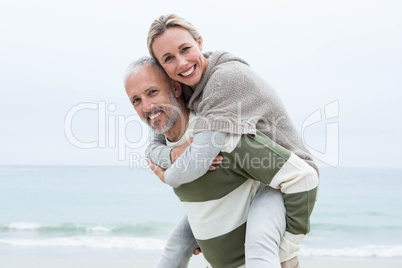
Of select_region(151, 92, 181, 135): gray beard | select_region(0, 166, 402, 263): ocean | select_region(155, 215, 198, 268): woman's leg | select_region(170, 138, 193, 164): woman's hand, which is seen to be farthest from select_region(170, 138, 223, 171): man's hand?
select_region(0, 166, 402, 263): ocean

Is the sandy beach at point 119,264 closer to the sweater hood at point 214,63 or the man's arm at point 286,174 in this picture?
the man's arm at point 286,174

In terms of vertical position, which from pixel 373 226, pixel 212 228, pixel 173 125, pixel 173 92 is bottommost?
pixel 373 226

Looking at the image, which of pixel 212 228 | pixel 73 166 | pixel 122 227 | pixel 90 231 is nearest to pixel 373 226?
pixel 122 227

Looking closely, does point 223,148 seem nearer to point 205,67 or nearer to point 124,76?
point 205,67

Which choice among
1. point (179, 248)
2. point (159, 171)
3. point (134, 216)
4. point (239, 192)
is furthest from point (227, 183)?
point (134, 216)

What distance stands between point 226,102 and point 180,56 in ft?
1.29

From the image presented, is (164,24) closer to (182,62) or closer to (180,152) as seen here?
(182,62)

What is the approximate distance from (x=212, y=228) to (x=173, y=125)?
0.58 metres

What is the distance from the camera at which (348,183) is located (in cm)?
1559

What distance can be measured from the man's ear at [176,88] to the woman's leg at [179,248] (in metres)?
0.78

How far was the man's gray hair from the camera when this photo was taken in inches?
90.0

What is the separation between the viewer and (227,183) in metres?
Result: 2.17

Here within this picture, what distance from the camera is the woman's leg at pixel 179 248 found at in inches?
103

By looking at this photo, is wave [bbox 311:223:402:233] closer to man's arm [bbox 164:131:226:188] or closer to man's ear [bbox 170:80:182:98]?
man's ear [bbox 170:80:182:98]
